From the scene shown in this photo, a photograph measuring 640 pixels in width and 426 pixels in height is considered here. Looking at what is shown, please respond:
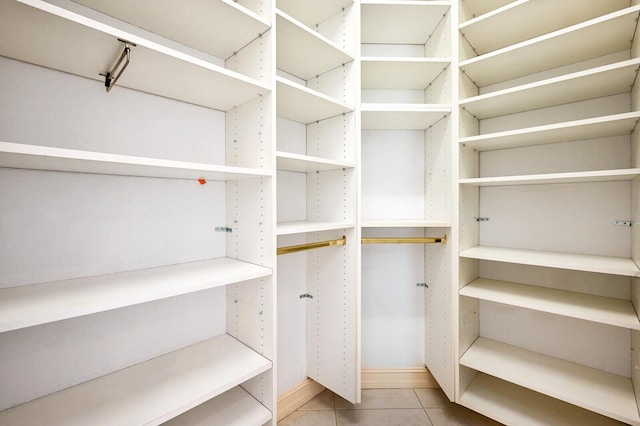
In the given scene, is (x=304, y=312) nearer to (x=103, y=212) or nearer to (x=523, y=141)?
(x=103, y=212)

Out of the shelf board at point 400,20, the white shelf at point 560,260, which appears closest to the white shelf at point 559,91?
the shelf board at point 400,20

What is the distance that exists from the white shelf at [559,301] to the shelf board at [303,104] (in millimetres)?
1277

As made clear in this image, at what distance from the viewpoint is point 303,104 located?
1463mm

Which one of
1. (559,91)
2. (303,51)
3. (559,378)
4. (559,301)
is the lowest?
(559,378)

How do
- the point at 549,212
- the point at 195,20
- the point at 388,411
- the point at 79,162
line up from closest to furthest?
the point at 79,162 < the point at 195,20 < the point at 549,212 < the point at 388,411

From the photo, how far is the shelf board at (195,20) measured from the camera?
97 cm

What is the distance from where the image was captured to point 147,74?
0.98m

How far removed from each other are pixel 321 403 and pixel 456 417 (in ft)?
2.77

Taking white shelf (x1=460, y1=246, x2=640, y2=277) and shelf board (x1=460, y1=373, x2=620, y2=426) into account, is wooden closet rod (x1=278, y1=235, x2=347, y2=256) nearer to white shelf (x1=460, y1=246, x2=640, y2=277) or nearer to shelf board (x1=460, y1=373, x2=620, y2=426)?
white shelf (x1=460, y1=246, x2=640, y2=277)

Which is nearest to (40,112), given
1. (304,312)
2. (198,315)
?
(198,315)

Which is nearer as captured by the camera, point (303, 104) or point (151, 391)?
point (151, 391)

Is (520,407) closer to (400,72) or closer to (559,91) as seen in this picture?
Result: (559,91)

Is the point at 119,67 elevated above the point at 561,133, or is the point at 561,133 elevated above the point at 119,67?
the point at 119,67

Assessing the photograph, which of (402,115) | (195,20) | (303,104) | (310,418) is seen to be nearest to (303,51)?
(303,104)
